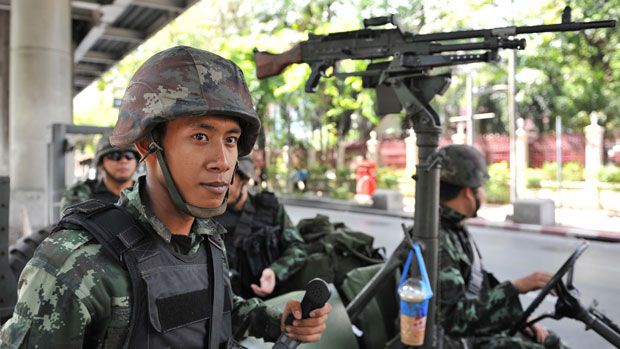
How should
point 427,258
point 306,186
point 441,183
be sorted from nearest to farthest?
point 427,258
point 441,183
point 306,186

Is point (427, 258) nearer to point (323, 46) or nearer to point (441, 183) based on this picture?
point (441, 183)

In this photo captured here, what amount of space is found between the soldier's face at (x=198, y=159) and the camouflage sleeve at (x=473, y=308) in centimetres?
159

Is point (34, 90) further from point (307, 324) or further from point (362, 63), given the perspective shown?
point (307, 324)

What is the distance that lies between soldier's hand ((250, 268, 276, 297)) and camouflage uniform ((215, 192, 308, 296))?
81 mm

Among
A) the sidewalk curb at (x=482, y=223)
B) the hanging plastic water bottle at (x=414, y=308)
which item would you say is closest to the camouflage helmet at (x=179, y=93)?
the hanging plastic water bottle at (x=414, y=308)

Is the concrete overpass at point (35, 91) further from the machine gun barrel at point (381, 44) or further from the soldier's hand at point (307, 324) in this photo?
the soldier's hand at point (307, 324)

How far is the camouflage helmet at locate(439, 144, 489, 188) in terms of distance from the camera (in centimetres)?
299

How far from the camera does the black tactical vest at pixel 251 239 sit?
138 inches

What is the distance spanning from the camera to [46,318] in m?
1.19

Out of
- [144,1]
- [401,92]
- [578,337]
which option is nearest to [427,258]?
[401,92]

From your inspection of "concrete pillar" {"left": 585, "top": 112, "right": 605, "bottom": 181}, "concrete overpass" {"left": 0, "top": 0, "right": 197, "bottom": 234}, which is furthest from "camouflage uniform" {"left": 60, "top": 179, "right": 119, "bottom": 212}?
"concrete pillar" {"left": 585, "top": 112, "right": 605, "bottom": 181}

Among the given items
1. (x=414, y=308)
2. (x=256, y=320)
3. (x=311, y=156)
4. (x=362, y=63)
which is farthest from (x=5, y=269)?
(x=311, y=156)

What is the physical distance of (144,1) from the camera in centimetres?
1042

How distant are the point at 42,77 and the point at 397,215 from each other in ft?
33.3
